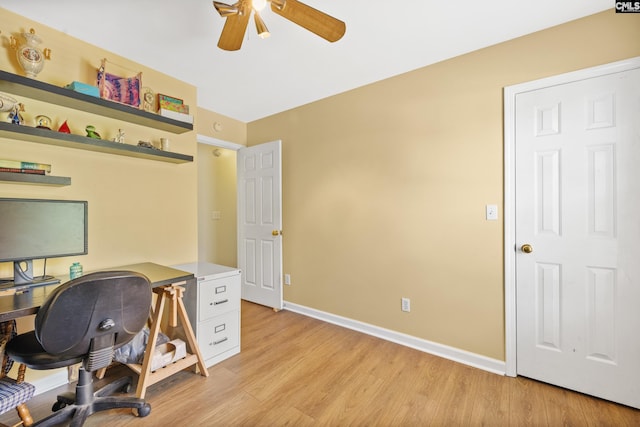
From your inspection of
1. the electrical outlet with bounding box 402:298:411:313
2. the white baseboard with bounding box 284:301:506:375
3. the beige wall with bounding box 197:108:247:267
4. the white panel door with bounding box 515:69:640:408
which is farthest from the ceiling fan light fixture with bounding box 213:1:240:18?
the beige wall with bounding box 197:108:247:267

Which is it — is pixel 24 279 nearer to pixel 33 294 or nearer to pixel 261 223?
pixel 33 294

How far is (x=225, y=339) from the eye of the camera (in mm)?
2180

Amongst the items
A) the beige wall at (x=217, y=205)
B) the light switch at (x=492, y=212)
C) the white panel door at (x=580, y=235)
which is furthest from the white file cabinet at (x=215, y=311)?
the beige wall at (x=217, y=205)

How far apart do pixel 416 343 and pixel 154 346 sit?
6.65ft

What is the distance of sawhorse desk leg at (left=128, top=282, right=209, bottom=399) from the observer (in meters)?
1.67

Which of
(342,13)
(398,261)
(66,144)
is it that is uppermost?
(342,13)

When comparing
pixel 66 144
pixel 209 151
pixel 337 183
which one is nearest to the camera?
pixel 66 144

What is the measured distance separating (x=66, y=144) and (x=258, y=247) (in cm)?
205

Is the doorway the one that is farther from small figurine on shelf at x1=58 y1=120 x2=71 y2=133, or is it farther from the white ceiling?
small figurine on shelf at x1=58 y1=120 x2=71 y2=133

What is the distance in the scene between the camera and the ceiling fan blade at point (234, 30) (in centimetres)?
139

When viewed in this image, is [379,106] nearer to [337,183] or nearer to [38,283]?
[337,183]

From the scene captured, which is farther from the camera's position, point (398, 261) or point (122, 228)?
point (398, 261)

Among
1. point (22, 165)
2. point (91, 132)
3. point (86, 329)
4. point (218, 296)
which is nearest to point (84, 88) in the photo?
point (91, 132)

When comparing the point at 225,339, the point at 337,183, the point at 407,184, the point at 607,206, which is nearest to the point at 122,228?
the point at 225,339
